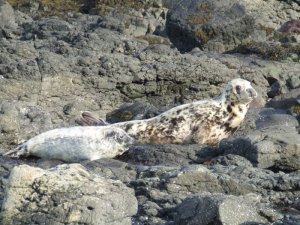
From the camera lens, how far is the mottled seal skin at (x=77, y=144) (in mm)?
11844

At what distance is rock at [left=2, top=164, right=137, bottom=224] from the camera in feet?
24.6

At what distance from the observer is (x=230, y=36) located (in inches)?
987

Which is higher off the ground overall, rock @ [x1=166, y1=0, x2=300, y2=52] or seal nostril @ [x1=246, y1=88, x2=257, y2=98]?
seal nostril @ [x1=246, y1=88, x2=257, y2=98]

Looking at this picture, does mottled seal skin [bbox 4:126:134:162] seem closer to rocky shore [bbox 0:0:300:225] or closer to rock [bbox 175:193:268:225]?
rocky shore [bbox 0:0:300:225]

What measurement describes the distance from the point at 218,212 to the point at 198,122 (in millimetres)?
6052

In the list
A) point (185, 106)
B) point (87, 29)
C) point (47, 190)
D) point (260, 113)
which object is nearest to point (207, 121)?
point (185, 106)

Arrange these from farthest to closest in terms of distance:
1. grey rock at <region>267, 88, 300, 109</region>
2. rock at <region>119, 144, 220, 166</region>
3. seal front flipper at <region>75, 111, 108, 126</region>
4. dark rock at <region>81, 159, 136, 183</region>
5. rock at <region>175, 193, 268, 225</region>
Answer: grey rock at <region>267, 88, 300, 109</region>
seal front flipper at <region>75, 111, 108, 126</region>
rock at <region>119, 144, 220, 166</region>
dark rock at <region>81, 159, 136, 183</region>
rock at <region>175, 193, 268, 225</region>

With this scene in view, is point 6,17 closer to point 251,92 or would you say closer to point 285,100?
Answer: point 285,100

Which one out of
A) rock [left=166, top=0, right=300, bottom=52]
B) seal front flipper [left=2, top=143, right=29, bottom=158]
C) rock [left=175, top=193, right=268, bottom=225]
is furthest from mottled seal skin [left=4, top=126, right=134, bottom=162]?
rock [left=166, top=0, right=300, bottom=52]

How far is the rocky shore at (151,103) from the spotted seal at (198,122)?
0.34m

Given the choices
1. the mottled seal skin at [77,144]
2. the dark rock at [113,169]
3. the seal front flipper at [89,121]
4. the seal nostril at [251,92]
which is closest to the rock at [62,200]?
the dark rock at [113,169]

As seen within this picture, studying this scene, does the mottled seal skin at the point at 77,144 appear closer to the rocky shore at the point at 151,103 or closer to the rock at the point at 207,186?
the rocky shore at the point at 151,103

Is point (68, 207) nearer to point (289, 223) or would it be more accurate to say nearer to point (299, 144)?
point (289, 223)

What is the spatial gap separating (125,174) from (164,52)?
1023 centimetres
